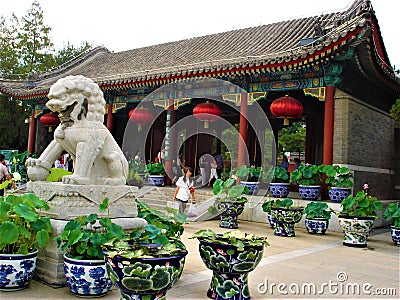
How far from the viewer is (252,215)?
9836 millimetres

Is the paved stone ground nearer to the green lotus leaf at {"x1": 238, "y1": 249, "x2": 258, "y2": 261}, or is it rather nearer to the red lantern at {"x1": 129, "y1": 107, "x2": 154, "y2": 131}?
the green lotus leaf at {"x1": 238, "y1": 249, "x2": 258, "y2": 261}

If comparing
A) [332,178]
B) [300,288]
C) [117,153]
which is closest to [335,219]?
[332,178]

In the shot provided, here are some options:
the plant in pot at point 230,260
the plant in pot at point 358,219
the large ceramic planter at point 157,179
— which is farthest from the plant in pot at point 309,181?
the plant in pot at point 230,260

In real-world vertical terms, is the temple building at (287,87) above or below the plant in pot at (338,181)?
above

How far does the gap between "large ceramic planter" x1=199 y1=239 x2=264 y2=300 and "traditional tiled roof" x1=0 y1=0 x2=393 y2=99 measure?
595cm

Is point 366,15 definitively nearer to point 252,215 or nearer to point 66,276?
point 252,215

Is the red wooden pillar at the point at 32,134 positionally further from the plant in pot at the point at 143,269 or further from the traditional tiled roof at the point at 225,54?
the plant in pot at the point at 143,269

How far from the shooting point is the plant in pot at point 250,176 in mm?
9984

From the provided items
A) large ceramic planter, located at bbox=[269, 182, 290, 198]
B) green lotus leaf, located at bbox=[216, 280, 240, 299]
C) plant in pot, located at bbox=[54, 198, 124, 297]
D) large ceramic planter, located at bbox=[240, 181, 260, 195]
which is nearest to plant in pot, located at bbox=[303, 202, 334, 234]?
large ceramic planter, located at bbox=[269, 182, 290, 198]

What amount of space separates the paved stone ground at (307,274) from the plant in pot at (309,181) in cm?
188

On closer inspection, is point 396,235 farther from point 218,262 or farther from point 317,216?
point 218,262

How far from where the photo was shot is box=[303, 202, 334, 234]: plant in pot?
787 cm

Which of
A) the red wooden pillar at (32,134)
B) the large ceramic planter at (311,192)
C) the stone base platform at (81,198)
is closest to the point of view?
the stone base platform at (81,198)

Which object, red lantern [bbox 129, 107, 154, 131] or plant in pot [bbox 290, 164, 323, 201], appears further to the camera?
red lantern [bbox 129, 107, 154, 131]
